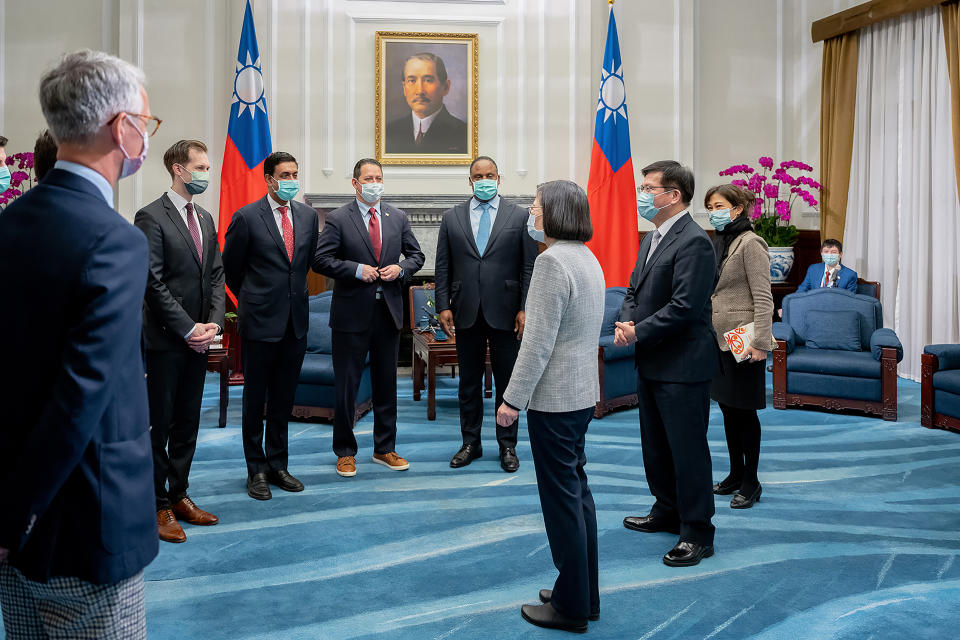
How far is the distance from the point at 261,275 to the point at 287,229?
0.27 metres

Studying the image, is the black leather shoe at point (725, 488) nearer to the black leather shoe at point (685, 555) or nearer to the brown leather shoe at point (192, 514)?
the black leather shoe at point (685, 555)

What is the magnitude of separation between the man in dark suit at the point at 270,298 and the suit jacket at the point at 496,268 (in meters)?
0.87

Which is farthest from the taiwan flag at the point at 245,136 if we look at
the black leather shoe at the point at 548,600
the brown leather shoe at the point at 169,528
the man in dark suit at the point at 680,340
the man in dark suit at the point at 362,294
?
the black leather shoe at the point at 548,600

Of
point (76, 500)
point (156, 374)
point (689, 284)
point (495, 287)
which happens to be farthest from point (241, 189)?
point (76, 500)

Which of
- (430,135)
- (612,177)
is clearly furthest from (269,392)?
(612,177)

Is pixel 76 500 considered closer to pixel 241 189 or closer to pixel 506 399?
pixel 506 399

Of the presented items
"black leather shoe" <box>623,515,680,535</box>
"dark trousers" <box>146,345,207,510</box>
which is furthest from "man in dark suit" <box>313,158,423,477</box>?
"black leather shoe" <box>623,515,680,535</box>

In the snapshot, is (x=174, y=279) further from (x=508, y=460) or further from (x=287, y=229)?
(x=508, y=460)

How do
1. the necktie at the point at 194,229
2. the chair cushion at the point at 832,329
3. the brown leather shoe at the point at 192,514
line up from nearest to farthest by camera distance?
the necktie at the point at 194,229, the brown leather shoe at the point at 192,514, the chair cushion at the point at 832,329

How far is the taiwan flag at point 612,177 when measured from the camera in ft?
25.1

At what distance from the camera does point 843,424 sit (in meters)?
5.51

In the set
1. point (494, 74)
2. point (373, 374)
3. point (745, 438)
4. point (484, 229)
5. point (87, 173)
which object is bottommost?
point (745, 438)

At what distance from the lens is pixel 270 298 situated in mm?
3781

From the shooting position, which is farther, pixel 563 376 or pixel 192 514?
pixel 192 514
